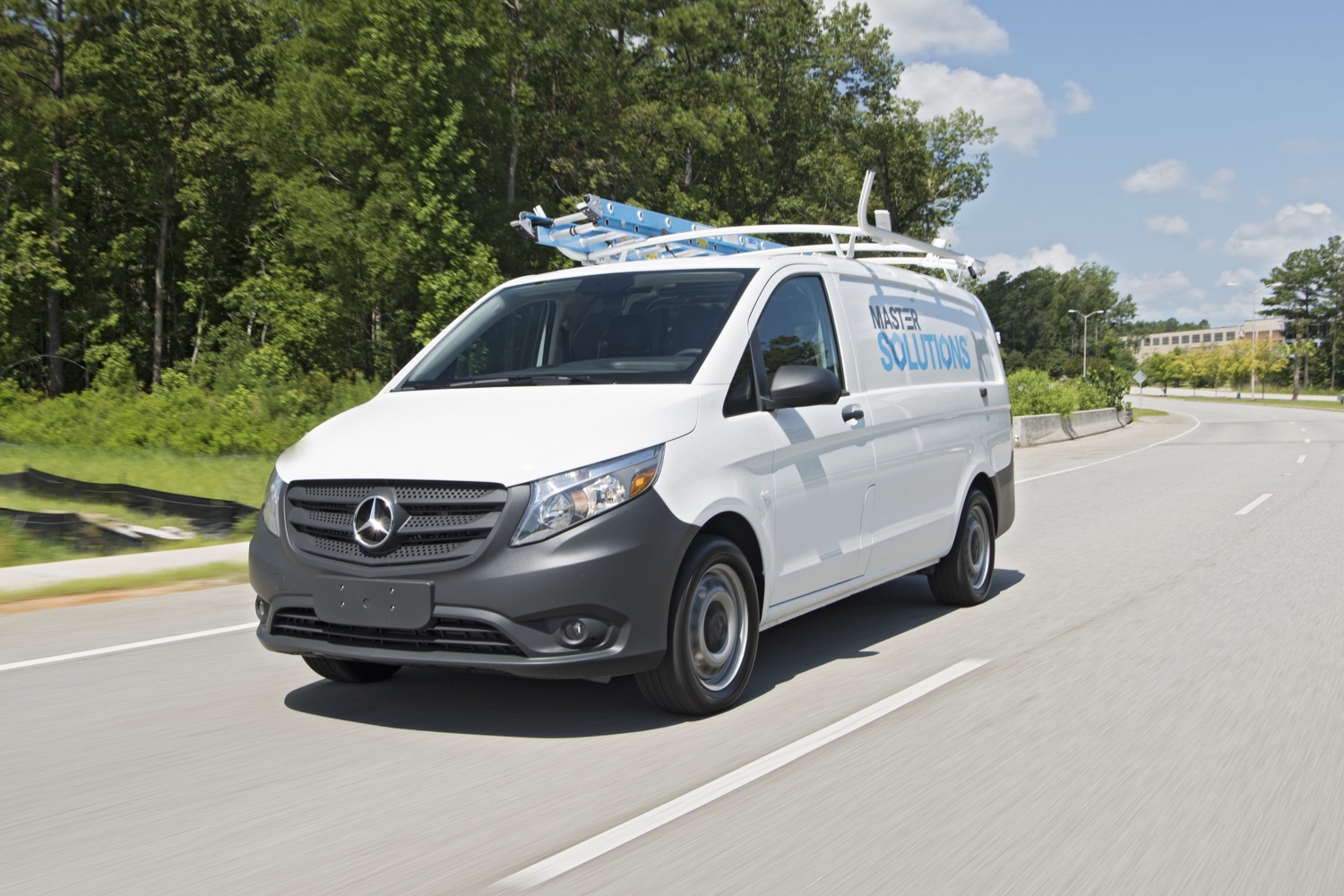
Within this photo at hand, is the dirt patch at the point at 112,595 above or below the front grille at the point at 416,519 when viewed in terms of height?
below

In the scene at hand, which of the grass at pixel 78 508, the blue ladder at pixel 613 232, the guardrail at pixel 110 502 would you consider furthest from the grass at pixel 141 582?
the blue ladder at pixel 613 232

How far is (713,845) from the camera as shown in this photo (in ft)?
→ 12.4

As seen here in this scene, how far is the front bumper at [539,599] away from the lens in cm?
466

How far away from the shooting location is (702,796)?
4.28m

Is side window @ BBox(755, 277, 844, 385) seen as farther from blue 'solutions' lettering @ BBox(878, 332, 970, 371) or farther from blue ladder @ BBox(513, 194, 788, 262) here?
blue ladder @ BBox(513, 194, 788, 262)

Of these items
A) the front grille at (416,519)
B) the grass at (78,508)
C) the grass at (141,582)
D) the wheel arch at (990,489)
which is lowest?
the grass at (141,582)

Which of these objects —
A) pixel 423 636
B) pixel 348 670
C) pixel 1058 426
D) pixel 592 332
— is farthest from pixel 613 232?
pixel 1058 426

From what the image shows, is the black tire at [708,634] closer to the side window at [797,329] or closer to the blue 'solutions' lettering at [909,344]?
the side window at [797,329]

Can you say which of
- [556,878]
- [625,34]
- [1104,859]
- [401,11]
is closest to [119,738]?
[556,878]

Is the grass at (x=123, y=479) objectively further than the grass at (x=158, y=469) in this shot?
No

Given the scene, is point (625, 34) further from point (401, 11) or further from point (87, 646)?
point (87, 646)

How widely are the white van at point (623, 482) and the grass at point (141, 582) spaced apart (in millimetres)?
3937

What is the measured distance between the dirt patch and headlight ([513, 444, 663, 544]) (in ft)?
16.7

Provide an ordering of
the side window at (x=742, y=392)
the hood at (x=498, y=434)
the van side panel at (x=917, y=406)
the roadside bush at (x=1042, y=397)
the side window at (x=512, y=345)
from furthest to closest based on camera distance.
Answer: the roadside bush at (x=1042, y=397)
the van side panel at (x=917, y=406)
the side window at (x=512, y=345)
the side window at (x=742, y=392)
the hood at (x=498, y=434)
